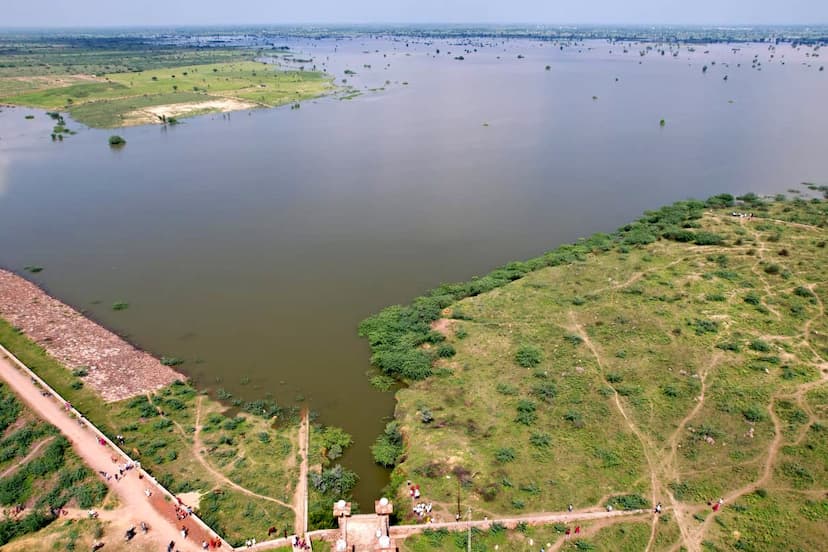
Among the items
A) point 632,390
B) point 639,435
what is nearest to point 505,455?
point 639,435

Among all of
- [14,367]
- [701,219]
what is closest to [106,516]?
[14,367]

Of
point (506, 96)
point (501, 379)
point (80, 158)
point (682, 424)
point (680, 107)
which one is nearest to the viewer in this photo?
point (682, 424)

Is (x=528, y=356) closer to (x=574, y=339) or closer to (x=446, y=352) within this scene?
(x=574, y=339)

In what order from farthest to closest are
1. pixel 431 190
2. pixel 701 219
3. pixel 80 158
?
pixel 80 158 < pixel 431 190 < pixel 701 219

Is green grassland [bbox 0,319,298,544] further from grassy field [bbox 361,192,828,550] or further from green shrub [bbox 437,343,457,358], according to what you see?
green shrub [bbox 437,343,457,358]

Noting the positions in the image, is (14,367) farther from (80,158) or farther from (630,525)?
(80,158)

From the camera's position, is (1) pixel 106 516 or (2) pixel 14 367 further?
(2) pixel 14 367

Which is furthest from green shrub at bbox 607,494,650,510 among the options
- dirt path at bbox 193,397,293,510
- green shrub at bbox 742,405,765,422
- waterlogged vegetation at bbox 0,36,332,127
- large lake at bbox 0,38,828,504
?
waterlogged vegetation at bbox 0,36,332,127

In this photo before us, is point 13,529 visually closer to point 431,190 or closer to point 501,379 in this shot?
point 501,379
